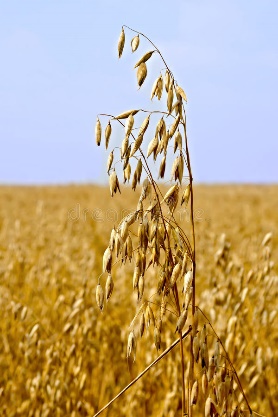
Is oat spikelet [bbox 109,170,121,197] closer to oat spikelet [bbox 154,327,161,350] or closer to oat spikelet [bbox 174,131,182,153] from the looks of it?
oat spikelet [bbox 174,131,182,153]

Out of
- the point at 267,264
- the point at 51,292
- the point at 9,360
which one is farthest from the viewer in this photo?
the point at 51,292

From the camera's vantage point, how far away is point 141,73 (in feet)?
3.71

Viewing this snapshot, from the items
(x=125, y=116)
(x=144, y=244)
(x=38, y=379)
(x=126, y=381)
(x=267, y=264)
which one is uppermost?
(x=125, y=116)

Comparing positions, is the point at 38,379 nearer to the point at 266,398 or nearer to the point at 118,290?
the point at 266,398

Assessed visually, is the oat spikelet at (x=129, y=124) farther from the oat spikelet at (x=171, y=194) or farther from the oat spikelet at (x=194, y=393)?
the oat spikelet at (x=194, y=393)

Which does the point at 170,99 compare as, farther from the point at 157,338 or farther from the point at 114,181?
the point at 157,338

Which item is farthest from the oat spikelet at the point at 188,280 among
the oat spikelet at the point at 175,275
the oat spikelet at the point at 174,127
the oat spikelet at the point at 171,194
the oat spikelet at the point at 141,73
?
the oat spikelet at the point at 141,73

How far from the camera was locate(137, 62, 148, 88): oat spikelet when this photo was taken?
3.69 ft

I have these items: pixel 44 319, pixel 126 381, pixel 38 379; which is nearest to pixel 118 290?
pixel 44 319

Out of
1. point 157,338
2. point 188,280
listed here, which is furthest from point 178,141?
point 157,338

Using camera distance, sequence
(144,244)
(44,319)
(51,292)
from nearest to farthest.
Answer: (144,244)
(44,319)
(51,292)

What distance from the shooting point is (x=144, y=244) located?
107 cm

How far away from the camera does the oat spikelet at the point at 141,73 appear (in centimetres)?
112

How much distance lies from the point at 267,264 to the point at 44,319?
1.50 meters
